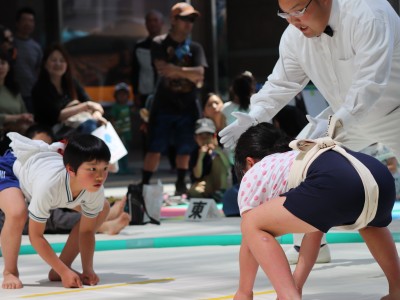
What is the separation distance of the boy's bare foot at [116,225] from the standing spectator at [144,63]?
11.3ft

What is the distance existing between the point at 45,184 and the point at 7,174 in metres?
0.44

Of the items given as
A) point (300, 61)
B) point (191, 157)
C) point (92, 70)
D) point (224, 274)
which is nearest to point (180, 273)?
point (224, 274)

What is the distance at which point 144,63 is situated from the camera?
33.3 feet

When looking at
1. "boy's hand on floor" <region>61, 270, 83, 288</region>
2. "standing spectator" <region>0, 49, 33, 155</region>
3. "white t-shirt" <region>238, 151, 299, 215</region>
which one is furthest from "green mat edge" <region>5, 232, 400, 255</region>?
"white t-shirt" <region>238, 151, 299, 215</region>

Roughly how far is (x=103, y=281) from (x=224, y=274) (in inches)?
21.1

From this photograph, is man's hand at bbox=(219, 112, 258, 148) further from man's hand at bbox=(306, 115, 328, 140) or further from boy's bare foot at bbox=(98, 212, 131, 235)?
boy's bare foot at bbox=(98, 212, 131, 235)

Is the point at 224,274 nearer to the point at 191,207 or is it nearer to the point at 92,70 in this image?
the point at 191,207

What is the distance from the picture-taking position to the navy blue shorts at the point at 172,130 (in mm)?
8938

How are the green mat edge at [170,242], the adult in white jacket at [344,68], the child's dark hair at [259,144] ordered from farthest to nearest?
the green mat edge at [170,242] → the adult in white jacket at [344,68] → the child's dark hair at [259,144]

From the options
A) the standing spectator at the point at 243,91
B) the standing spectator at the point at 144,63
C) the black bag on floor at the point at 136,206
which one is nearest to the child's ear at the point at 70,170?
the black bag on floor at the point at 136,206

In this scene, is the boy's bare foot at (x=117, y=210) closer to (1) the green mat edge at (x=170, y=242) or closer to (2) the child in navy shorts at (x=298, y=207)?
(1) the green mat edge at (x=170, y=242)

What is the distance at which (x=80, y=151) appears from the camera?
4.52 metres

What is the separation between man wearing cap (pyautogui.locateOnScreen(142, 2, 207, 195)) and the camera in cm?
885

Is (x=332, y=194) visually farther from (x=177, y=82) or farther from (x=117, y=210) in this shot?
(x=177, y=82)
